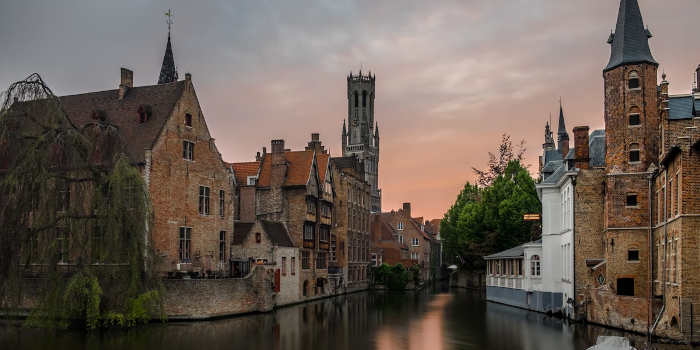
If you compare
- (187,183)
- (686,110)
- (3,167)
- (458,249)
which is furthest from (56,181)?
(458,249)

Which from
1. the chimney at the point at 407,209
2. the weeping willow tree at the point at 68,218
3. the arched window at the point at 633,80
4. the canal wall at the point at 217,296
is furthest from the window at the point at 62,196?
the chimney at the point at 407,209

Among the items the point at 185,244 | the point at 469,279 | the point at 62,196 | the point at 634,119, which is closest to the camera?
A: the point at 62,196

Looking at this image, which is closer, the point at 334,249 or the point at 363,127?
the point at 334,249

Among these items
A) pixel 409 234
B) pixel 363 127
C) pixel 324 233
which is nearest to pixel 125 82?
pixel 324 233

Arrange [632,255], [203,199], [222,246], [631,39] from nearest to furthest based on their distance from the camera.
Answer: [632,255] < [631,39] < [203,199] < [222,246]

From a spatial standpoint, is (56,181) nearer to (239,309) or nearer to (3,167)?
(3,167)

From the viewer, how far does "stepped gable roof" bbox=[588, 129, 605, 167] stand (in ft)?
112

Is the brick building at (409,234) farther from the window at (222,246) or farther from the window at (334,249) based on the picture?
the window at (222,246)

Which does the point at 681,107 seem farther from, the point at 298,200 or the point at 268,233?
the point at 298,200

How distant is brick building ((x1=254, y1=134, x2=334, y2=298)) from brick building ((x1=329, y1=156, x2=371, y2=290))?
242 inches

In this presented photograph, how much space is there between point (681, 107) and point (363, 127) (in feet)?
371

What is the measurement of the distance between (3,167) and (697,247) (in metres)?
24.0

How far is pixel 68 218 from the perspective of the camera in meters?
24.3

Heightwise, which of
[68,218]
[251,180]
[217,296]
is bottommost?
[217,296]
